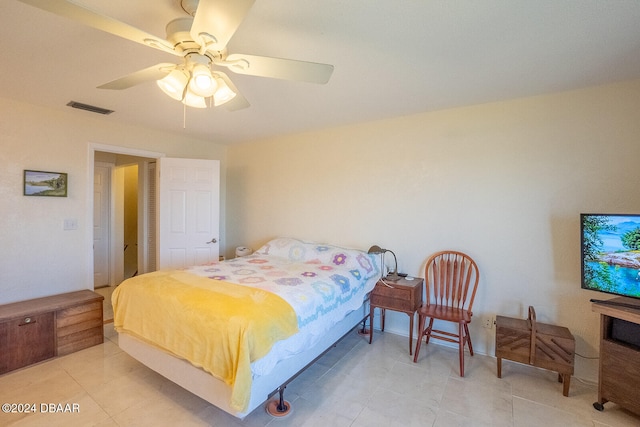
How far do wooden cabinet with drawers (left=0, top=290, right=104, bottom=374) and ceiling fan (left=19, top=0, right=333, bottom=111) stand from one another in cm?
226

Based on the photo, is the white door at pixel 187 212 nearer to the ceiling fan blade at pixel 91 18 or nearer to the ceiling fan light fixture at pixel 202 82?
the ceiling fan light fixture at pixel 202 82

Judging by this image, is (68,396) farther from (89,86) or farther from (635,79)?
(635,79)

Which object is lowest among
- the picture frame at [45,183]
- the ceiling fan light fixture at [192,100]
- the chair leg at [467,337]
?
the chair leg at [467,337]

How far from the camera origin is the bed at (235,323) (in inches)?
63.0

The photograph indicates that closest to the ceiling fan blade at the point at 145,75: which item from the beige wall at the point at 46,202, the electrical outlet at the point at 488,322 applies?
the beige wall at the point at 46,202

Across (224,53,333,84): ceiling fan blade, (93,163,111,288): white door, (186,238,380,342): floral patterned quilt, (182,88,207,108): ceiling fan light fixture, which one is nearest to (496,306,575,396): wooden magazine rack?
(186,238,380,342): floral patterned quilt

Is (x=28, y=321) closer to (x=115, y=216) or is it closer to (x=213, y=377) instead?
(x=213, y=377)

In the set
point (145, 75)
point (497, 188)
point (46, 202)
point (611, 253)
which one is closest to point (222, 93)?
point (145, 75)

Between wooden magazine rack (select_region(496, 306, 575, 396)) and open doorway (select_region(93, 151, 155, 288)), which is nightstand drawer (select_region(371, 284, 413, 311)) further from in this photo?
open doorway (select_region(93, 151, 155, 288))

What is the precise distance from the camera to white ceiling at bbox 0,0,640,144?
1425mm

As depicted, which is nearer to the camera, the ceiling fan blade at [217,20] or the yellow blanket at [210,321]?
the ceiling fan blade at [217,20]

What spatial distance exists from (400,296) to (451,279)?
0.59 meters

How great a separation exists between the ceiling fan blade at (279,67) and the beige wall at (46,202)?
8.87 ft

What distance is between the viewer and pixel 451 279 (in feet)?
9.30
